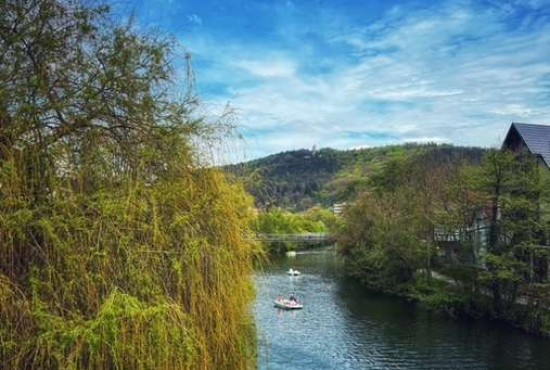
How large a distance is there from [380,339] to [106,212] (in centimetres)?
1735

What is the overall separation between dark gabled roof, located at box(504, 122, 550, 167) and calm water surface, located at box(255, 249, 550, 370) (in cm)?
783

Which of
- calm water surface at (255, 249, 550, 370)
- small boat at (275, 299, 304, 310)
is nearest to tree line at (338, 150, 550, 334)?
calm water surface at (255, 249, 550, 370)

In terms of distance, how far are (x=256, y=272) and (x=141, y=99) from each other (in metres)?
2.32

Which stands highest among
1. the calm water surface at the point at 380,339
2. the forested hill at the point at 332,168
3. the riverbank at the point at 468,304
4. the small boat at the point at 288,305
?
the forested hill at the point at 332,168

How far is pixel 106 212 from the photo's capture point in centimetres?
414

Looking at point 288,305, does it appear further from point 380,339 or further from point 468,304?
point 468,304

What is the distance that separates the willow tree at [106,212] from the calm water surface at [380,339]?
9.73 metres

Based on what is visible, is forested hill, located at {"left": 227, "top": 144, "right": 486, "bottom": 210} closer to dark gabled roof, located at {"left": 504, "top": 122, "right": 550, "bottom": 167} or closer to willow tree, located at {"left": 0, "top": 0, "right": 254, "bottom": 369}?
dark gabled roof, located at {"left": 504, "top": 122, "right": 550, "bottom": 167}

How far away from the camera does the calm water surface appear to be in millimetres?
16656

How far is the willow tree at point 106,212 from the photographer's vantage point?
149 inches

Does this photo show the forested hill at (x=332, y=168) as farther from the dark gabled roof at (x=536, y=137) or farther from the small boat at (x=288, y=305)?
the small boat at (x=288, y=305)

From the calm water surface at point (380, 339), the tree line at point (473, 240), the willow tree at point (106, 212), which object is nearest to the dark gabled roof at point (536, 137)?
the tree line at point (473, 240)

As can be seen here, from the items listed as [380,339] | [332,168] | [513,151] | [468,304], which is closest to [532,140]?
[513,151]

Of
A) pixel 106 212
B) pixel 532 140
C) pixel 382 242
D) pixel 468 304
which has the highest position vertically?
pixel 532 140
